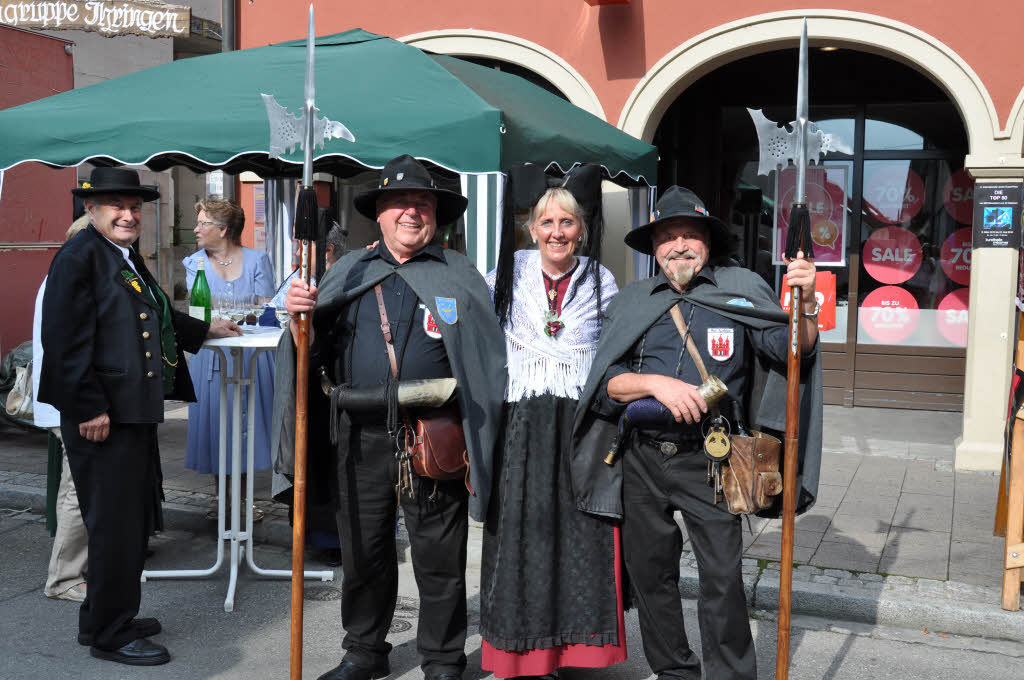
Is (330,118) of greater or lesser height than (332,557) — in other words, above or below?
above

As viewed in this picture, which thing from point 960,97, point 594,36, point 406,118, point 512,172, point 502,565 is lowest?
point 502,565

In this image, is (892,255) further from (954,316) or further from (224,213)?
(224,213)

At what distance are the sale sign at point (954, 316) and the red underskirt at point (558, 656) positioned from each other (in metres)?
7.08

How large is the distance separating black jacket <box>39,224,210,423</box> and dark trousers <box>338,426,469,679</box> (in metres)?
0.93

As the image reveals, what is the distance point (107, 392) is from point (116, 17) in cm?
487

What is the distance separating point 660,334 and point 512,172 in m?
0.82

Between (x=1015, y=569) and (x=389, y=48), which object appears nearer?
(x=1015, y=569)

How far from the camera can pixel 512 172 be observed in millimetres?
3840

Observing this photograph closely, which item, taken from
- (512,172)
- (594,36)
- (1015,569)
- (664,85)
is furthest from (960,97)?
(512,172)

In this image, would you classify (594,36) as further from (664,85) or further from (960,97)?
(960,97)

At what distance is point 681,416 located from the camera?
11.2 feet

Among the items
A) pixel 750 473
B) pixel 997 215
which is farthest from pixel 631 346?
pixel 997 215

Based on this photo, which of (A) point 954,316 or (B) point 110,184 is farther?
(A) point 954,316

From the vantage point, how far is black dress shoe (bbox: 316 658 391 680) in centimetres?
392
